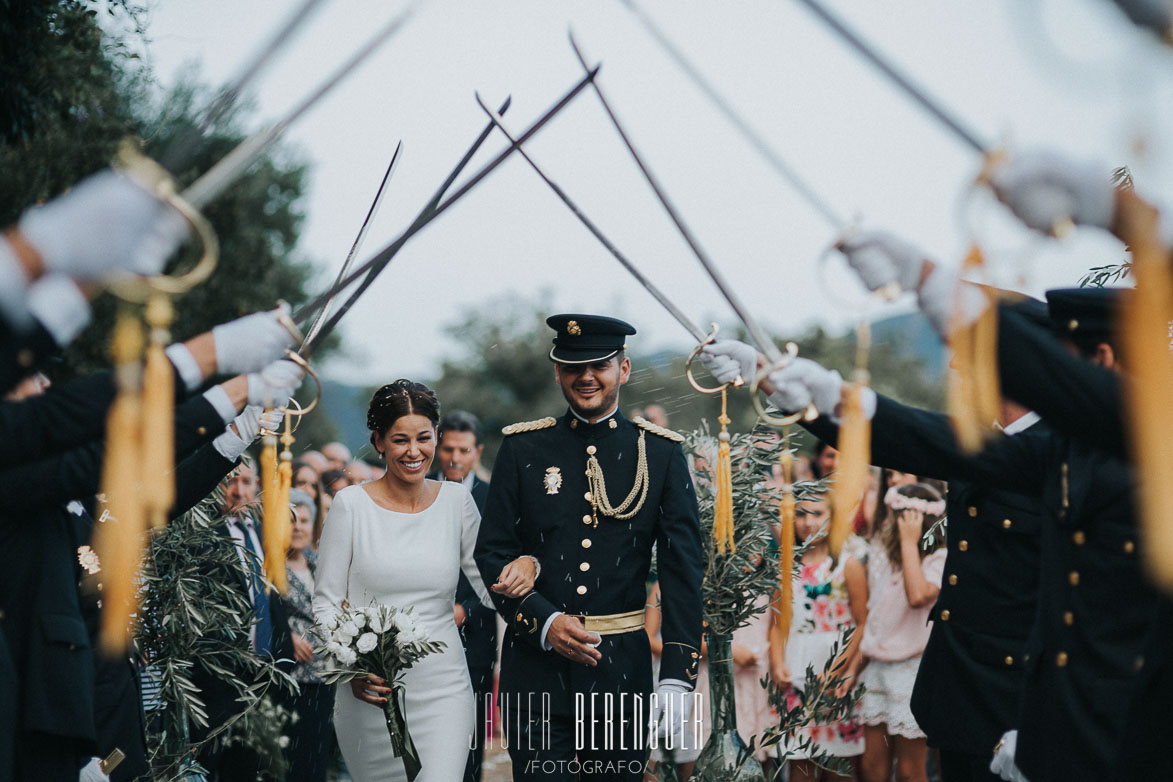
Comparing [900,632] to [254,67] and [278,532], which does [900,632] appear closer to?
[278,532]

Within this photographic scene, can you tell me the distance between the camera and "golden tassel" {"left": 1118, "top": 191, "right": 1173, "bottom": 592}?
8.61 feet

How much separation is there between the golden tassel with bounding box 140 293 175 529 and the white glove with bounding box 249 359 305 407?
15.2 inches

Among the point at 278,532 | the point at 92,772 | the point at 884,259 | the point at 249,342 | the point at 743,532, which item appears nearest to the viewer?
the point at 884,259

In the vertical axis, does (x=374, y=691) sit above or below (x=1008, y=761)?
below

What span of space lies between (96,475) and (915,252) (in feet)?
8.02

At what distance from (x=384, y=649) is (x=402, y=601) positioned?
38 cm

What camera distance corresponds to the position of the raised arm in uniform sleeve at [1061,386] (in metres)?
2.97

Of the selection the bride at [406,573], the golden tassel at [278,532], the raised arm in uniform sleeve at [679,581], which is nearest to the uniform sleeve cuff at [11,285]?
the golden tassel at [278,532]

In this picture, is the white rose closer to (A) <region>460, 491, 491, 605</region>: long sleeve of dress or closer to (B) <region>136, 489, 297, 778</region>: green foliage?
(A) <region>460, 491, 491, 605</region>: long sleeve of dress

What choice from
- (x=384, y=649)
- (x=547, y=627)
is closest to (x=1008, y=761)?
(x=547, y=627)

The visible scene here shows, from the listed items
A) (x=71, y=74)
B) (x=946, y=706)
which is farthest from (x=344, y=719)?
(x=71, y=74)

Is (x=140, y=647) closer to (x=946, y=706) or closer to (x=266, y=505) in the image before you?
(x=266, y=505)

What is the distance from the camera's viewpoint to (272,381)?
3.69m

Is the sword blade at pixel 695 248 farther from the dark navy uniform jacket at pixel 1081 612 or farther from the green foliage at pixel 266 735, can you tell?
the green foliage at pixel 266 735
